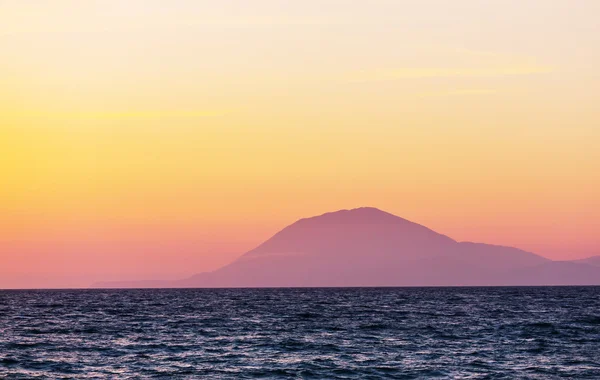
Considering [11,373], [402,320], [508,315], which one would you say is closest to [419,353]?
[11,373]

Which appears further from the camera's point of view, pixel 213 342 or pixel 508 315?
pixel 508 315

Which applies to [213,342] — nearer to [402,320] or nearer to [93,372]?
[93,372]

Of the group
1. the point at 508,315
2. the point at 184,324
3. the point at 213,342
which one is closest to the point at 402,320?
the point at 508,315

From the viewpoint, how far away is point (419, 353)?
61.4 meters

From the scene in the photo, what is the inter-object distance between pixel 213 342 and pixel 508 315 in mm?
44860

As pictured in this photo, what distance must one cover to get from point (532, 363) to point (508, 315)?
46.3m

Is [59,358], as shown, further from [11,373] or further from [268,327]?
[268,327]

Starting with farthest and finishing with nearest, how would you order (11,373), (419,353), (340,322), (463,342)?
(340,322)
(463,342)
(419,353)
(11,373)

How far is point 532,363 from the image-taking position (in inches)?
2240

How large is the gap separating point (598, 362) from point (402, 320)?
3663cm

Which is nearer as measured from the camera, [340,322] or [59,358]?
[59,358]

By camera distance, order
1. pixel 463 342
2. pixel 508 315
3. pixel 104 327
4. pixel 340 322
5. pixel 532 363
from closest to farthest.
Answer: pixel 532 363 → pixel 463 342 → pixel 104 327 → pixel 340 322 → pixel 508 315

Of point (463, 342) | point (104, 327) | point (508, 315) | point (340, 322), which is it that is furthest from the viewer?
point (508, 315)

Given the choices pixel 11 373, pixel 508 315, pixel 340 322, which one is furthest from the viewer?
pixel 508 315
